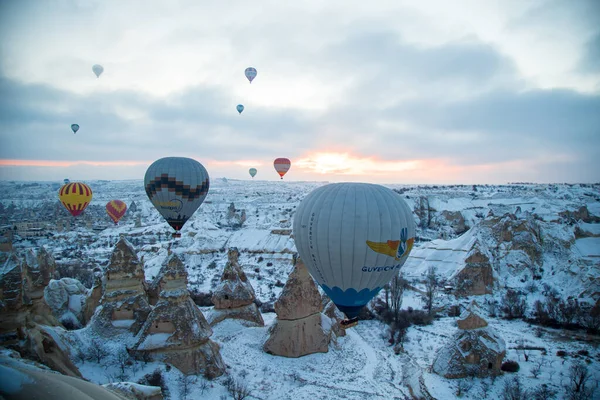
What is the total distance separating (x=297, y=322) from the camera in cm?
1340

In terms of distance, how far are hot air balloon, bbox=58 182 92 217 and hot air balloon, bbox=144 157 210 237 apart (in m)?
15.5

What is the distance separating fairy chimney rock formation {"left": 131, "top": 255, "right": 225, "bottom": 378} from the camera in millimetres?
10648

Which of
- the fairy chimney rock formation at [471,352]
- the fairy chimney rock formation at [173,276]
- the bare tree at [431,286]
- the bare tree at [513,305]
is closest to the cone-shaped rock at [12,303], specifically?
the fairy chimney rock formation at [173,276]

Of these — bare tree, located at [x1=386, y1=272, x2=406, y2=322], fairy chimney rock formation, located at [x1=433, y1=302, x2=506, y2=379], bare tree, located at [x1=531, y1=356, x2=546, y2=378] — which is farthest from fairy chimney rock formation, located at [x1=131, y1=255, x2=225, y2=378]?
Result: bare tree, located at [x1=531, y1=356, x2=546, y2=378]

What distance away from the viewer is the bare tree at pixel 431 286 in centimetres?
1992

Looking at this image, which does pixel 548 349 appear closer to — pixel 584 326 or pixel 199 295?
pixel 584 326

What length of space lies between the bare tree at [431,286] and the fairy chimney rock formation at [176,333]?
11.9 m

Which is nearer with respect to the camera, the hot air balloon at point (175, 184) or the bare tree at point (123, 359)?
the bare tree at point (123, 359)

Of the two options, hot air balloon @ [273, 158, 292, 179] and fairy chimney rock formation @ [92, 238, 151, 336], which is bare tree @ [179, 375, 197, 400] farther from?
hot air balloon @ [273, 158, 292, 179]

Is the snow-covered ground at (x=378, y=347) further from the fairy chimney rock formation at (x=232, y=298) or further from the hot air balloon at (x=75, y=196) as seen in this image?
the hot air balloon at (x=75, y=196)

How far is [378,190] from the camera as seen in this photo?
1009cm

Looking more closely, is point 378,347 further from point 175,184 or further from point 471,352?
point 175,184

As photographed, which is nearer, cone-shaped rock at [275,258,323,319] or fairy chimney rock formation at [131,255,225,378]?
fairy chimney rock formation at [131,255,225,378]

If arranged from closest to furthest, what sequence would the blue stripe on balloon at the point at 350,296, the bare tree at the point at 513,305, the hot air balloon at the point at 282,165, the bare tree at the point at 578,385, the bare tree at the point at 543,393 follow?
1. the blue stripe on balloon at the point at 350,296
2. the bare tree at the point at 578,385
3. the bare tree at the point at 543,393
4. the bare tree at the point at 513,305
5. the hot air balloon at the point at 282,165
